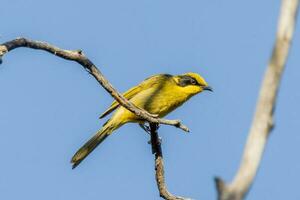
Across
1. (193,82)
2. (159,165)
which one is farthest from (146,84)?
(159,165)

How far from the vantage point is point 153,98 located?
8.92 meters

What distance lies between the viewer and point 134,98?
897 cm

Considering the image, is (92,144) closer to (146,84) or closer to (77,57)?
(146,84)

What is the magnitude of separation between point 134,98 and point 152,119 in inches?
101

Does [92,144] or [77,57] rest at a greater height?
[77,57]

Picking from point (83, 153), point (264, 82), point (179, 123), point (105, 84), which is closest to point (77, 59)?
point (105, 84)

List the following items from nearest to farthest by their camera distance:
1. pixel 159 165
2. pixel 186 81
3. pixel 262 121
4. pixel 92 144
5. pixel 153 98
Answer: pixel 262 121 → pixel 159 165 → pixel 92 144 → pixel 153 98 → pixel 186 81

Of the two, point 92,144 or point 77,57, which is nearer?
point 77,57

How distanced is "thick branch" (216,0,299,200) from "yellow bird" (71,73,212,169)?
493cm

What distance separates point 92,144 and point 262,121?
538cm

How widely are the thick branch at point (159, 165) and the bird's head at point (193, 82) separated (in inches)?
104

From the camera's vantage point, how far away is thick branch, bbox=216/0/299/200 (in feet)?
9.14

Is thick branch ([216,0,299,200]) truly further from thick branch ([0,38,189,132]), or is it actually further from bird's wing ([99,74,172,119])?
bird's wing ([99,74,172,119])

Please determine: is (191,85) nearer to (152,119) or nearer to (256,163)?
(152,119)
